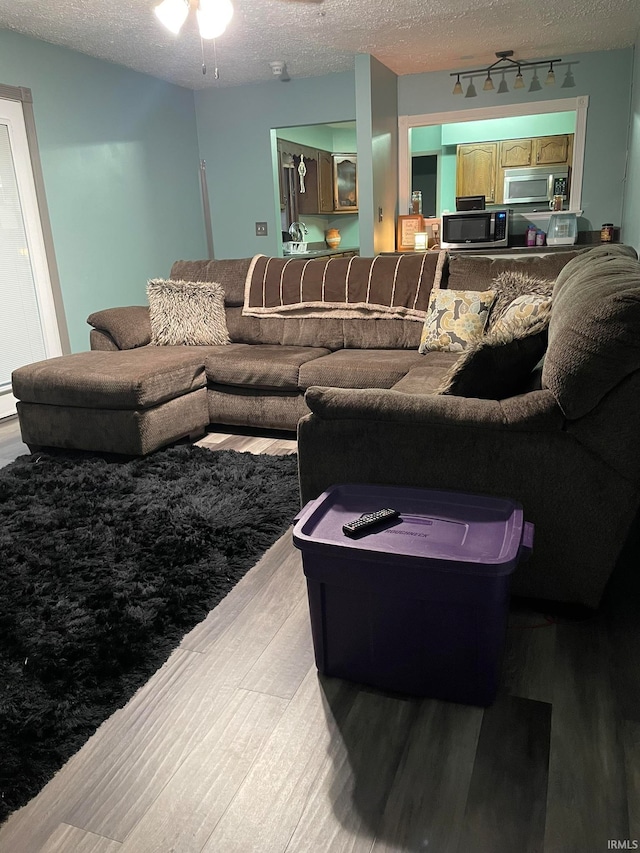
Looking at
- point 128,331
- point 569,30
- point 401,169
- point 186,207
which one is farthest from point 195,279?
point 569,30

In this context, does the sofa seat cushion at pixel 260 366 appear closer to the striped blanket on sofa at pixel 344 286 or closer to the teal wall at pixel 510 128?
the striped blanket on sofa at pixel 344 286

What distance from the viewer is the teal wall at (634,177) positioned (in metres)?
4.44

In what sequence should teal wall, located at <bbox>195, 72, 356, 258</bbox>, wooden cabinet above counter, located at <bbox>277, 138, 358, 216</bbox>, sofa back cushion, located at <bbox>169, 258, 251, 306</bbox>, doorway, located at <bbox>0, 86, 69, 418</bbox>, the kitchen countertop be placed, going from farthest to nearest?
wooden cabinet above counter, located at <bbox>277, 138, 358, 216</bbox>, the kitchen countertop, teal wall, located at <bbox>195, 72, 356, 258</bbox>, doorway, located at <bbox>0, 86, 69, 418</bbox>, sofa back cushion, located at <bbox>169, 258, 251, 306</bbox>

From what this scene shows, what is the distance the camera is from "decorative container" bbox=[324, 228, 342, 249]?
8.59 m

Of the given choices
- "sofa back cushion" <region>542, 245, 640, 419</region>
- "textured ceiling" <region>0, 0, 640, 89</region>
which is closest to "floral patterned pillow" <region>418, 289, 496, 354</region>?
"sofa back cushion" <region>542, 245, 640, 419</region>

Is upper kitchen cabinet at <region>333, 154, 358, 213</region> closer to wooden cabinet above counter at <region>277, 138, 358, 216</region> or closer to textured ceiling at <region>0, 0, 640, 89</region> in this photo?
wooden cabinet above counter at <region>277, 138, 358, 216</region>

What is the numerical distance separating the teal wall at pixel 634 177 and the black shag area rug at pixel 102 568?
3288 mm

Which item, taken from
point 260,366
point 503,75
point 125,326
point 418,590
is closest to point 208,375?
point 260,366

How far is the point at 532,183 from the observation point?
7805 mm

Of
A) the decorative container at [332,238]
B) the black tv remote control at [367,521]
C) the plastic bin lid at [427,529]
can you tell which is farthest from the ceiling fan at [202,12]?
the decorative container at [332,238]

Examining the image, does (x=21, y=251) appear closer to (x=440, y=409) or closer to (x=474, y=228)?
(x=440, y=409)

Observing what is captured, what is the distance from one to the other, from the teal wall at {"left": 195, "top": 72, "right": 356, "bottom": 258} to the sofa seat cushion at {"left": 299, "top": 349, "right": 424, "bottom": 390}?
3.48m

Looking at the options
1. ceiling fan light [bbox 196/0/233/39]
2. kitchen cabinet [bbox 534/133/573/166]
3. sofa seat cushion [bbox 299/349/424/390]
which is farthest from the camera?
kitchen cabinet [bbox 534/133/573/166]

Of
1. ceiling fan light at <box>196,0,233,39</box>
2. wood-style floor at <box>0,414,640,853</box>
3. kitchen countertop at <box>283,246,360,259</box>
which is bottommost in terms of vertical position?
wood-style floor at <box>0,414,640,853</box>
